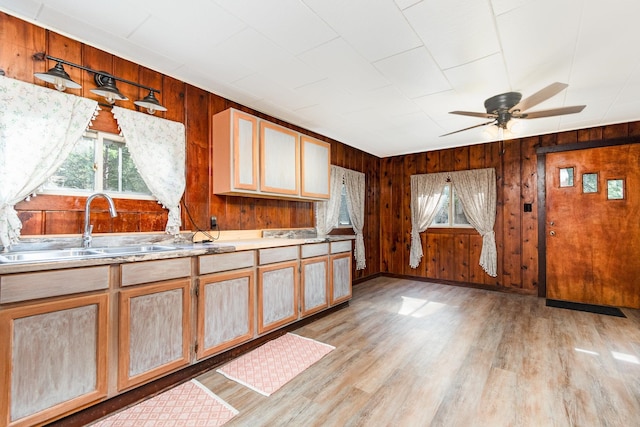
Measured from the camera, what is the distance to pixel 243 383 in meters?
2.15

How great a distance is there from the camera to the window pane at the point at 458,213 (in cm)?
529

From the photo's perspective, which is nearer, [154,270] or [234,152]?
[154,270]

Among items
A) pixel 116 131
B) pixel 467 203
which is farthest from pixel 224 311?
pixel 467 203

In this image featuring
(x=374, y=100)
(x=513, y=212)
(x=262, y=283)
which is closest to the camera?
(x=262, y=283)

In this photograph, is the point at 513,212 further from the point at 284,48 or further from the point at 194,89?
the point at 194,89

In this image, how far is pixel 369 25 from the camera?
6.51ft

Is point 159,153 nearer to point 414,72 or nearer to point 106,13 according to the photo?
point 106,13

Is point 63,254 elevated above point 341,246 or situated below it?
above

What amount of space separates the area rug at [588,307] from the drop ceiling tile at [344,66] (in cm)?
399

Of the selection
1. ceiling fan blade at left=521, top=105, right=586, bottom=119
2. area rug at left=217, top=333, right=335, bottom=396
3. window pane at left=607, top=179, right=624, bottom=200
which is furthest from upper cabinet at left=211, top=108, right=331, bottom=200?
window pane at left=607, top=179, right=624, bottom=200

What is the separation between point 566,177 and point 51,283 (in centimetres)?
594

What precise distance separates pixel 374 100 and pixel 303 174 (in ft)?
4.09

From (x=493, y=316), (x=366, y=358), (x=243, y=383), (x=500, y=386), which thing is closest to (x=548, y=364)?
(x=500, y=386)

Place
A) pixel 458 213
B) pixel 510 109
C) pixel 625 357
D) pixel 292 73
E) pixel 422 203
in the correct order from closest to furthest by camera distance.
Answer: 1. pixel 625 357
2. pixel 292 73
3. pixel 510 109
4. pixel 458 213
5. pixel 422 203
